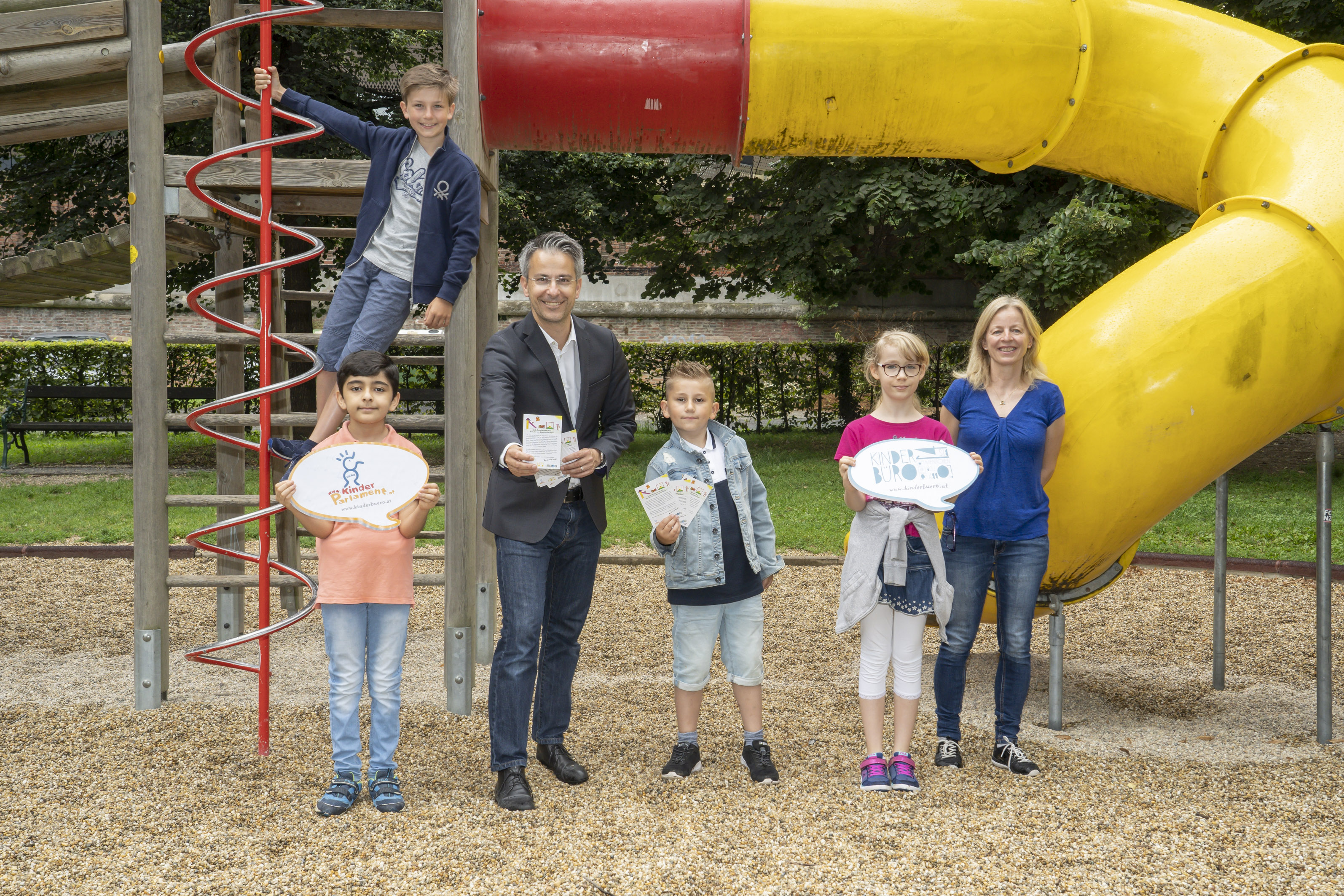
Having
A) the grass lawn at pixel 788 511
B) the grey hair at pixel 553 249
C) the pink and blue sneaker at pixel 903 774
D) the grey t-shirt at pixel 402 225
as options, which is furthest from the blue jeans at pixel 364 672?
the grass lawn at pixel 788 511

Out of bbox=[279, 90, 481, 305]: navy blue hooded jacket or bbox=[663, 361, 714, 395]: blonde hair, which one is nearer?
bbox=[663, 361, 714, 395]: blonde hair

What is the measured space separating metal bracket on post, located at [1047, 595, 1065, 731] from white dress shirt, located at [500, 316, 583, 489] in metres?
2.09

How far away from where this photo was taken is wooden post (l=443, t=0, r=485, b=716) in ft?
13.6

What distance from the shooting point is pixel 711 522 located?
11.5 feet

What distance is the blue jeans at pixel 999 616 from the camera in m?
3.63

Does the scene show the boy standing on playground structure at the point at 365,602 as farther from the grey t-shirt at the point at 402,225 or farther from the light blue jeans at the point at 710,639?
the light blue jeans at the point at 710,639

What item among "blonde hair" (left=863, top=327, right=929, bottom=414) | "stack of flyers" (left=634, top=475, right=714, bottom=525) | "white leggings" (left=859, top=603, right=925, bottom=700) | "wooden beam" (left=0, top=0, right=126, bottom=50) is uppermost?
"wooden beam" (left=0, top=0, right=126, bottom=50)

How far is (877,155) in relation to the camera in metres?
4.35

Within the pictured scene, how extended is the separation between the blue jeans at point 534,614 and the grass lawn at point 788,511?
4.76 metres

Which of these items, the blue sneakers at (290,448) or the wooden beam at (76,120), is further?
the wooden beam at (76,120)

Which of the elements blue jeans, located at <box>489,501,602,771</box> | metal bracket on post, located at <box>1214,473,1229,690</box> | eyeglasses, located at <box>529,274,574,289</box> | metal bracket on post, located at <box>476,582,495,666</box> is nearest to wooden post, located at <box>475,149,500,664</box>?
metal bracket on post, located at <box>476,582,495,666</box>

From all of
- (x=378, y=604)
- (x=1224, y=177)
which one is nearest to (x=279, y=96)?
(x=378, y=604)

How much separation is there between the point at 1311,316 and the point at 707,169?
12225 mm

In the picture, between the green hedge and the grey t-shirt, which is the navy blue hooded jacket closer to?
the grey t-shirt
